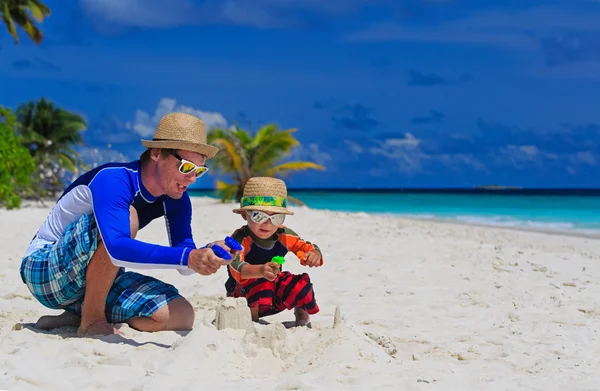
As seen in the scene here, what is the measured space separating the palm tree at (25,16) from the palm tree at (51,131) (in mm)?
3230

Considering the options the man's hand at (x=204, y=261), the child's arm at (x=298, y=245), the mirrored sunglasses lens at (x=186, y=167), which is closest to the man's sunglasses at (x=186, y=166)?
the mirrored sunglasses lens at (x=186, y=167)

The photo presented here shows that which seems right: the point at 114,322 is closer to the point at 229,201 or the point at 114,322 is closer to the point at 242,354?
the point at 242,354

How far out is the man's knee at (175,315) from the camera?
3773 millimetres

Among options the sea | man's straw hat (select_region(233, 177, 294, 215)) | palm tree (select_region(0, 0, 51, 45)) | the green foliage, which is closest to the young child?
man's straw hat (select_region(233, 177, 294, 215))

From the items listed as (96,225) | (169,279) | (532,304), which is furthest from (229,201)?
(96,225)

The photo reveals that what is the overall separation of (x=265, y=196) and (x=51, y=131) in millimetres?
22399

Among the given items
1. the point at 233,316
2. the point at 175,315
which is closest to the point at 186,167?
the point at 233,316

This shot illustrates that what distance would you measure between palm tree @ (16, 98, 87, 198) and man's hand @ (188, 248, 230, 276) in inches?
835

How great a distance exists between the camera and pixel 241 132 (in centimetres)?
1830

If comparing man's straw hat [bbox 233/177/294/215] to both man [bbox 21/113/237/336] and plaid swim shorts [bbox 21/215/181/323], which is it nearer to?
man [bbox 21/113/237/336]

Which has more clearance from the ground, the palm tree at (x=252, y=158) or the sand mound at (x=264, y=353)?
the palm tree at (x=252, y=158)

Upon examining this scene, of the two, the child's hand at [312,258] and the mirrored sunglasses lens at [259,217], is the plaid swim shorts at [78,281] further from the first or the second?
the child's hand at [312,258]

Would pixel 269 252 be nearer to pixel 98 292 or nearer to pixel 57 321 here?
pixel 98 292

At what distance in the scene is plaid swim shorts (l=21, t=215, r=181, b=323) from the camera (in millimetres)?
3512
